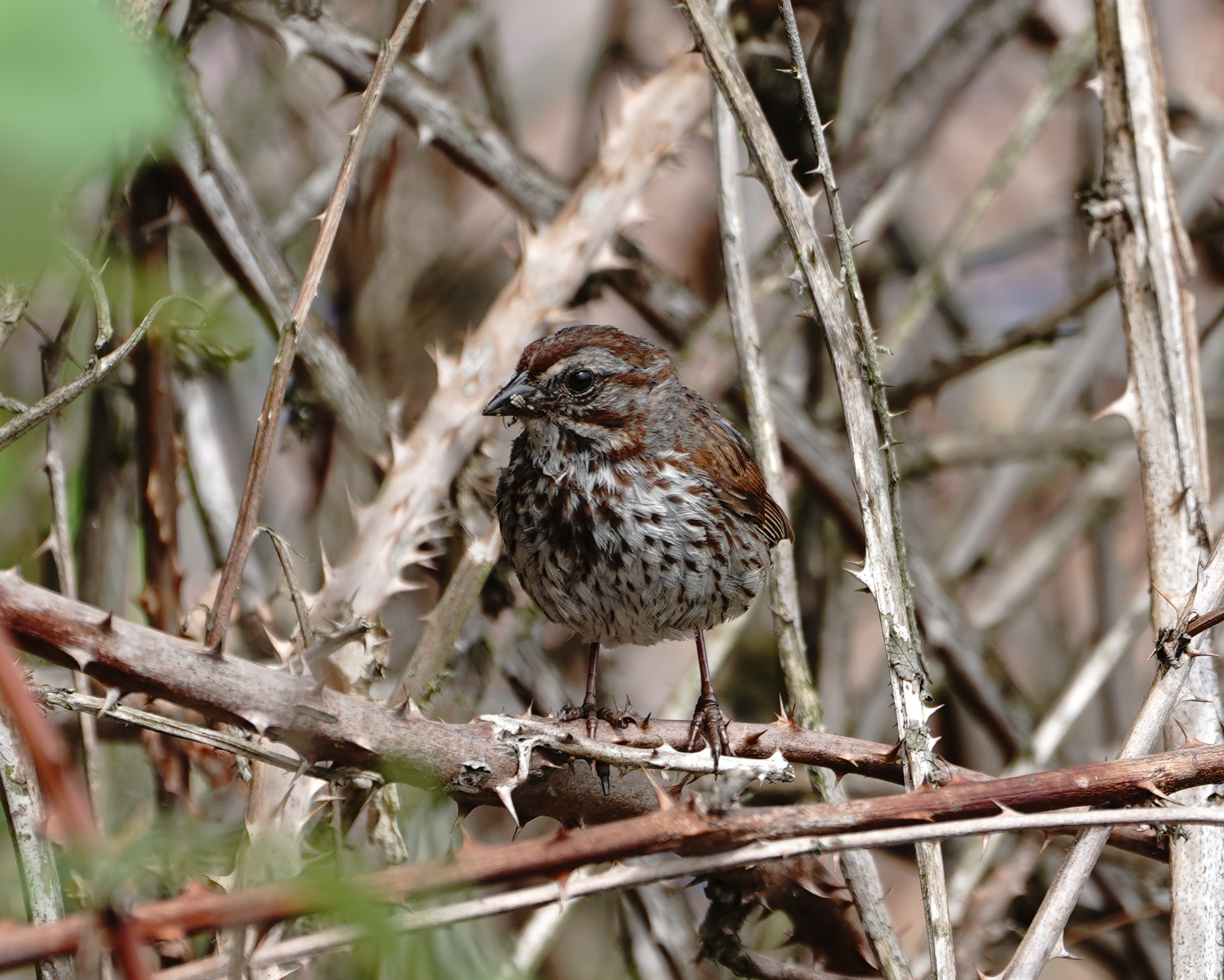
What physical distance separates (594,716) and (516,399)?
826 millimetres

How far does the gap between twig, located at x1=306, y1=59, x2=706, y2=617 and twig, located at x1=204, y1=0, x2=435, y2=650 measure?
0.82 m

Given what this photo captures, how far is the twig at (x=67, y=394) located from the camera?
76.8 inches

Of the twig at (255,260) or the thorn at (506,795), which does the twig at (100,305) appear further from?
the twig at (255,260)

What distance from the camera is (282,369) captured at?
2150 mm

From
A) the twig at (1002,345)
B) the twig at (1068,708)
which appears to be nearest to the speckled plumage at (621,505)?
the twig at (1068,708)

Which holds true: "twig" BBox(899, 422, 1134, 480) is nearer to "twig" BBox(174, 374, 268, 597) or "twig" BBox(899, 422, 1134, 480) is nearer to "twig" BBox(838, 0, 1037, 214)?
"twig" BBox(838, 0, 1037, 214)

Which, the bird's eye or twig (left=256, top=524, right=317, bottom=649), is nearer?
twig (left=256, top=524, right=317, bottom=649)

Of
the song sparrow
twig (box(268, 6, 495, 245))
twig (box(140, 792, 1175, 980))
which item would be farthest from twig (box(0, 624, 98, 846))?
twig (box(268, 6, 495, 245))

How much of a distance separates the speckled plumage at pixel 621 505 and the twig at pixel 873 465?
2.36ft

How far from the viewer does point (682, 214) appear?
6711mm

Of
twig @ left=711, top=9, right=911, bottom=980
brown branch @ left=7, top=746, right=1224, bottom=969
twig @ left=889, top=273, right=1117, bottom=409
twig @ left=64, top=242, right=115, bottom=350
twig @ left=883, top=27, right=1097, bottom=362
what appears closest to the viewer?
brown branch @ left=7, top=746, right=1224, bottom=969

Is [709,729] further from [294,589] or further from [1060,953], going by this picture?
[294,589]

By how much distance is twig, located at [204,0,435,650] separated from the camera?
2.04m

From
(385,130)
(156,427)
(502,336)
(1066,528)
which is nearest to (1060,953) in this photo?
(502,336)
